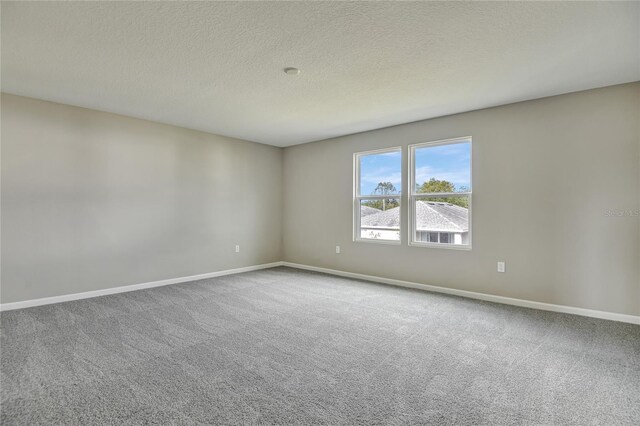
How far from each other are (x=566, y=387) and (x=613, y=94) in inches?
117

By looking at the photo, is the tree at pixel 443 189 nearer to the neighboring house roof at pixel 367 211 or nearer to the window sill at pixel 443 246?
the window sill at pixel 443 246

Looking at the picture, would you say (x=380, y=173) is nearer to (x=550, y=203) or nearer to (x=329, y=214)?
(x=329, y=214)

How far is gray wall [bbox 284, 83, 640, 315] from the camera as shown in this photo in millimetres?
3162

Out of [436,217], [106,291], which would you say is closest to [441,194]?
[436,217]

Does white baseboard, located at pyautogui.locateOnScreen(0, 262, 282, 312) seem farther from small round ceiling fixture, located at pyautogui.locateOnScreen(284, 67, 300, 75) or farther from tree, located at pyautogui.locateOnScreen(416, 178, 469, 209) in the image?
small round ceiling fixture, located at pyautogui.locateOnScreen(284, 67, 300, 75)

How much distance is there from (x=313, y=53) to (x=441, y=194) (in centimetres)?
269

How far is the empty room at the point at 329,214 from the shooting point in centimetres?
200

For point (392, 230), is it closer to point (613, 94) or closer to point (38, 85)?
point (613, 94)

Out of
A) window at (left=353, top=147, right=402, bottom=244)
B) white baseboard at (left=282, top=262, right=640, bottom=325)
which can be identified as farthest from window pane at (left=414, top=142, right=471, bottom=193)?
white baseboard at (left=282, top=262, right=640, bottom=325)

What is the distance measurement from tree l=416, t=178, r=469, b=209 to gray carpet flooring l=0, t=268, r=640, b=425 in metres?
1.33

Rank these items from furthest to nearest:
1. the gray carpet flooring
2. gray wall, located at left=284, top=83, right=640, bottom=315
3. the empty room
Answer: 1. gray wall, located at left=284, top=83, right=640, bottom=315
2. the empty room
3. the gray carpet flooring

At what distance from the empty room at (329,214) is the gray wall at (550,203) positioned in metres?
0.02

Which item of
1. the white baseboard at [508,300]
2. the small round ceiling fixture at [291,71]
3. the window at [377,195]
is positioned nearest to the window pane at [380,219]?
the window at [377,195]

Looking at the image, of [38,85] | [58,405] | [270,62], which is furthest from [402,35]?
[38,85]
